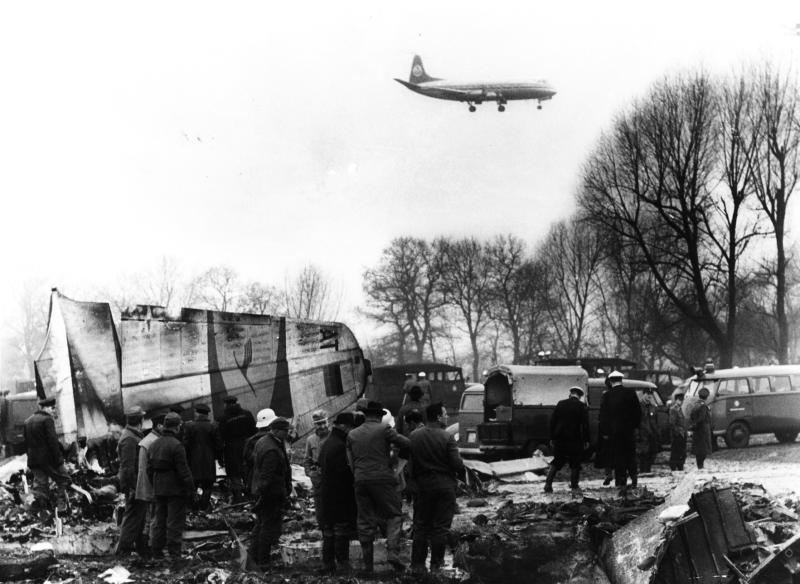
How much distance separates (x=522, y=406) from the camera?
18.8 m

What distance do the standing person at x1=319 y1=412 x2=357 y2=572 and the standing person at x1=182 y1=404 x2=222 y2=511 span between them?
4274 mm

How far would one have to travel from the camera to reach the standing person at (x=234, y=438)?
14.0m

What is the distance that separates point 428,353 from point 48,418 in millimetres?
51308

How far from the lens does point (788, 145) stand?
3266cm

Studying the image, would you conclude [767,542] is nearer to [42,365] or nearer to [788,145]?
[42,365]

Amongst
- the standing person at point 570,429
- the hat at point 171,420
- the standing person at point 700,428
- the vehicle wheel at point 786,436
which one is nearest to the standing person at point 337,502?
the hat at point 171,420

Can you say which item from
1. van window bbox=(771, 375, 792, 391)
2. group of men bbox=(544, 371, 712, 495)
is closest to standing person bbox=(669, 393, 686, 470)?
group of men bbox=(544, 371, 712, 495)

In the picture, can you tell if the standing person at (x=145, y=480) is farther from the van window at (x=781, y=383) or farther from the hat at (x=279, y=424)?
the van window at (x=781, y=383)

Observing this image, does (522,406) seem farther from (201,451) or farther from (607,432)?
(201,451)

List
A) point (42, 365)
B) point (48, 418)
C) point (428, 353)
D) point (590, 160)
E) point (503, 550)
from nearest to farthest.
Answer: point (503, 550) → point (48, 418) → point (42, 365) → point (590, 160) → point (428, 353)

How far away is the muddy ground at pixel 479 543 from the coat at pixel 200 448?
2.47 ft

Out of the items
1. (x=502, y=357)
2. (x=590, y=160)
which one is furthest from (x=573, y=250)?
(x=590, y=160)

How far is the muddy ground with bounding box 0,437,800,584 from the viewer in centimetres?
883

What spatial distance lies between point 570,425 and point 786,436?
410 inches
